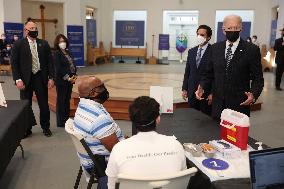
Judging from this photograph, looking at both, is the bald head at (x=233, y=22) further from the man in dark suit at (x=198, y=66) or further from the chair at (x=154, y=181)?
the chair at (x=154, y=181)

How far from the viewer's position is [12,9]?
36.1 ft

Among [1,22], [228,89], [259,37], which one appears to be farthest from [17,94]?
[259,37]

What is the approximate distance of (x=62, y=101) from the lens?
5031mm

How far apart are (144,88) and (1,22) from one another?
21.6ft

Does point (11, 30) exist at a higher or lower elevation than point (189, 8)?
lower

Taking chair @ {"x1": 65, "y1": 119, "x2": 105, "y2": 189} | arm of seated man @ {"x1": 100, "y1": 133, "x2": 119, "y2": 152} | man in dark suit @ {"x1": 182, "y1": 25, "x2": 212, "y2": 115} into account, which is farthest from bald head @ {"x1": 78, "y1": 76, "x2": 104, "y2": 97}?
man in dark suit @ {"x1": 182, "y1": 25, "x2": 212, "y2": 115}

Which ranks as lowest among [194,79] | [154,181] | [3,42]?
[154,181]

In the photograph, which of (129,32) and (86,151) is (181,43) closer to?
(129,32)

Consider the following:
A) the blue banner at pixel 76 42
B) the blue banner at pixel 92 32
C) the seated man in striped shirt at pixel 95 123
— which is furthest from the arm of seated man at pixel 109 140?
the blue banner at pixel 92 32

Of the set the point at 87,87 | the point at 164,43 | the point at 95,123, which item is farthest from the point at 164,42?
the point at 95,123

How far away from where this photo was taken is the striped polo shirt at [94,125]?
2137mm

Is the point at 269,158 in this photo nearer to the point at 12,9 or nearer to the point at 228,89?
the point at 228,89

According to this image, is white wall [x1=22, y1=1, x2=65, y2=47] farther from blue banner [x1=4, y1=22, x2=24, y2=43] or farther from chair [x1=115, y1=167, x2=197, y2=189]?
chair [x1=115, y1=167, x2=197, y2=189]

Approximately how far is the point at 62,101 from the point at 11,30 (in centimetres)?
672
